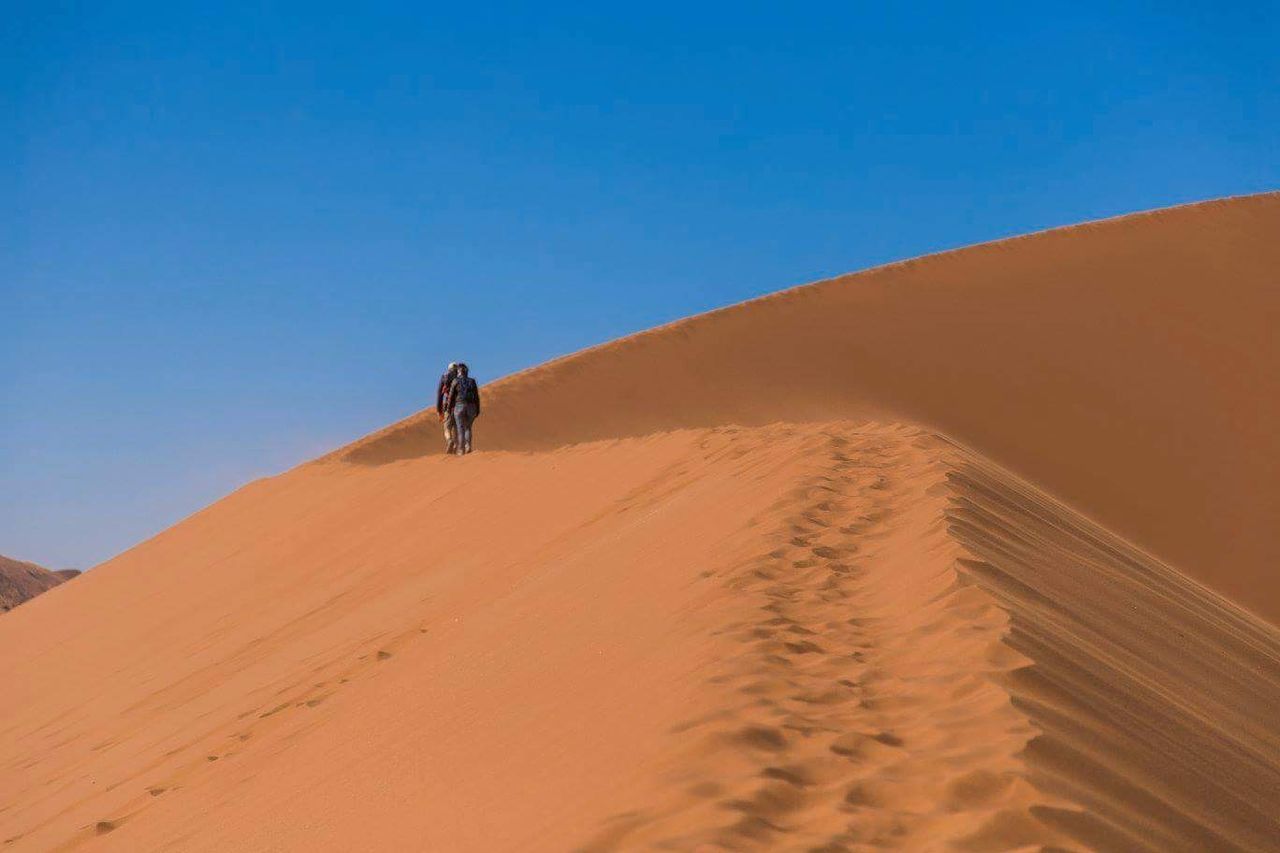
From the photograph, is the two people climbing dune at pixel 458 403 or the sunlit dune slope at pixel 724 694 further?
the two people climbing dune at pixel 458 403

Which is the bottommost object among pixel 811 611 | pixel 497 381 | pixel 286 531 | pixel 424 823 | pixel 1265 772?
pixel 1265 772

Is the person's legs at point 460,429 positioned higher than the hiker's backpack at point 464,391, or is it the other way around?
the hiker's backpack at point 464,391

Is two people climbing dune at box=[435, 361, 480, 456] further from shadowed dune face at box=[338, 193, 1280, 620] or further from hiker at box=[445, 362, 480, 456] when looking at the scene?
shadowed dune face at box=[338, 193, 1280, 620]

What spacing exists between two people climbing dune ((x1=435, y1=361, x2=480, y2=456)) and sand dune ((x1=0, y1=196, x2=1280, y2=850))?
23.2 inches

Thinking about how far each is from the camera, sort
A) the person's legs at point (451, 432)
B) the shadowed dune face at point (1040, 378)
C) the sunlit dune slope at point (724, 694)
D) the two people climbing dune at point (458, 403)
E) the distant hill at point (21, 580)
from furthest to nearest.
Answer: the distant hill at point (21, 580) < the shadowed dune face at point (1040, 378) < the person's legs at point (451, 432) < the two people climbing dune at point (458, 403) < the sunlit dune slope at point (724, 694)

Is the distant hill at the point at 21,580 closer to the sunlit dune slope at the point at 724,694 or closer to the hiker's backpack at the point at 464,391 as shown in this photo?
the hiker's backpack at the point at 464,391

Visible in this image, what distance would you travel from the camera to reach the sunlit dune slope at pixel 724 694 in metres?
3.79

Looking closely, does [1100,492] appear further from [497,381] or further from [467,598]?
[467,598]

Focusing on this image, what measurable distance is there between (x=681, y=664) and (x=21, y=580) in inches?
1939

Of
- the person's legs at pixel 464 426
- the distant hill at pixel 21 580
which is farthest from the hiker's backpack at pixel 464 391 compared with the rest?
the distant hill at pixel 21 580

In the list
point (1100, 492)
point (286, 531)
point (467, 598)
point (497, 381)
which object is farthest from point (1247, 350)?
point (467, 598)

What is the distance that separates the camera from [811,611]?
5.73 meters

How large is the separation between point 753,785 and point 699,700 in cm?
80

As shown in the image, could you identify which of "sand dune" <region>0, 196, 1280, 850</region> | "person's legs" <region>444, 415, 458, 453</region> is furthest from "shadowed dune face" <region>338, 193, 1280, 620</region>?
"person's legs" <region>444, 415, 458, 453</region>
